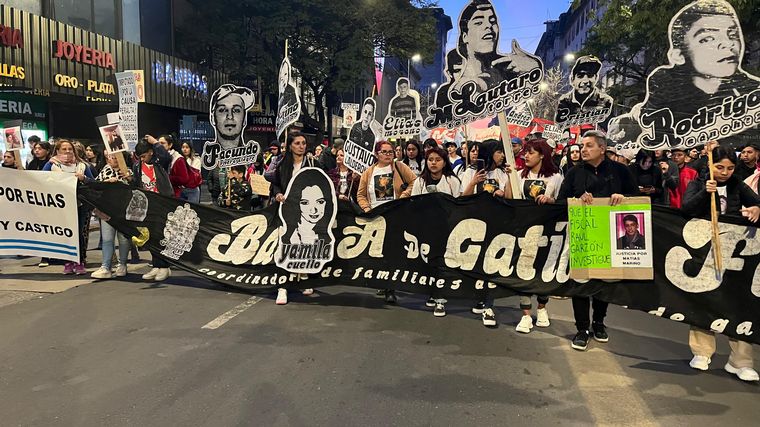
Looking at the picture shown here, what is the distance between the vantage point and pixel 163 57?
1967 cm

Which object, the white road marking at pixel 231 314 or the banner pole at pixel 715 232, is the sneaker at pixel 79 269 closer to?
the white road marking at pixel 231 314

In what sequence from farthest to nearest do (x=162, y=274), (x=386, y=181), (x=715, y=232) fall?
(x=162, y=274), (x=386, y=181), (x=715, y=232)

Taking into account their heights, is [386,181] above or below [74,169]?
below

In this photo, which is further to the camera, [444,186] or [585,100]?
[585,100]

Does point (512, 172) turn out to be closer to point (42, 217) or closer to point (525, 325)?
point (525, 325)

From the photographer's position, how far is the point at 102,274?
7105mm

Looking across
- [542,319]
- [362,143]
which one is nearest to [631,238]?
[542,319]

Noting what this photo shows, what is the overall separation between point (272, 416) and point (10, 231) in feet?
18.2

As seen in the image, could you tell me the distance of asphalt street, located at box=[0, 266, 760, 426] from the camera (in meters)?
3.44

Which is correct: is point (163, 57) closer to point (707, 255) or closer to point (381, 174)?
point (381, 174)

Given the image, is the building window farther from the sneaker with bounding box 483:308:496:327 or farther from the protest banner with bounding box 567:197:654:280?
the protest banner with bounding box 567:197:654:280

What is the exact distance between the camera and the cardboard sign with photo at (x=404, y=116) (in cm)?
1112

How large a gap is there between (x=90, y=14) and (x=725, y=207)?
1841cm

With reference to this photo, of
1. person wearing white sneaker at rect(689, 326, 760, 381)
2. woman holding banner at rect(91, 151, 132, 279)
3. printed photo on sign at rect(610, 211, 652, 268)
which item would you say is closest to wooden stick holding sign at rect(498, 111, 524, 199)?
printed photo on sign at rect(610, 211, 652, 268)
